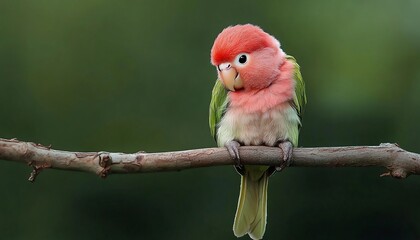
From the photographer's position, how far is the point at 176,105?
420 centimetres

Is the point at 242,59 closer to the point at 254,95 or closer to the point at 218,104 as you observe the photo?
the point at 254,95

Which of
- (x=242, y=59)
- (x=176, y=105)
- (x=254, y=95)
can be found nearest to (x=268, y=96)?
(x=254, y=95)

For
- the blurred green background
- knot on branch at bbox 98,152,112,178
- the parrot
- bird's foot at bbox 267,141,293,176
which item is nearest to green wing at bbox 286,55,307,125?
the parrot

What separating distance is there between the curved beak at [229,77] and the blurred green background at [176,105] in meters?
1.76

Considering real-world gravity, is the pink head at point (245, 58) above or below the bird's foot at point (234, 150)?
above

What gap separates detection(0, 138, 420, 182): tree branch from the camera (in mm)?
1872

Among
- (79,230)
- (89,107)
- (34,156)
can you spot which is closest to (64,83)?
(89,107)

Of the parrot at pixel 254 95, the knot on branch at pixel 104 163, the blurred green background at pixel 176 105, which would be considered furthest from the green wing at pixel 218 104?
the blurred green background at pixel 176 105

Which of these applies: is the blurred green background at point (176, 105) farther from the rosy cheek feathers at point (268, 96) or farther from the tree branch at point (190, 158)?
the tree branch at point (190, 158)

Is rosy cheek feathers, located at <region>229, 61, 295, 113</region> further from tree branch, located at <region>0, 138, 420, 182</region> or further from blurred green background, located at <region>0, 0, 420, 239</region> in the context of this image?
blurred green background, located at <region>0, 0, 420, 239</region>

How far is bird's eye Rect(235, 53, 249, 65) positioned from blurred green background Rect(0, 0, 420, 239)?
1.81 metres

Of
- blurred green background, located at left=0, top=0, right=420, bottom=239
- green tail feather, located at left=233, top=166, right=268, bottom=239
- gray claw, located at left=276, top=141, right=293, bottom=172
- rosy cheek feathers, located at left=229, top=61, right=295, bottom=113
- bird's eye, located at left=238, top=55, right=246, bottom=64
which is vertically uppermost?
blurred green background, located at left=0, top=0, right=420, bottom=239

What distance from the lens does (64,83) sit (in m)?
4.27

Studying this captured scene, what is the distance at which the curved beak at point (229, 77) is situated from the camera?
218 centimetres
